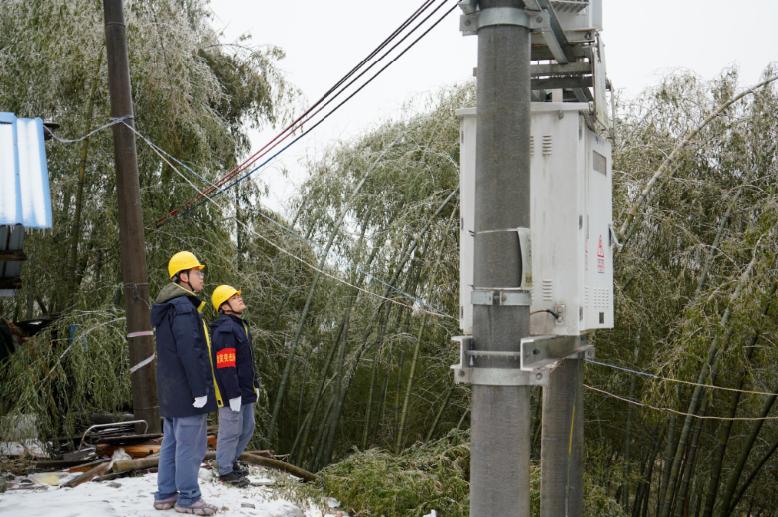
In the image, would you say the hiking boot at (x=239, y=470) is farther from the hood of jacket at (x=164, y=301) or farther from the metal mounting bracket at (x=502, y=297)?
the metal mounting bracket at (x=502, y=297)

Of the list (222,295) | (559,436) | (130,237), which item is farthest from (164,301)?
(559,436)

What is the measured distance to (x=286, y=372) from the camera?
9.00 metres

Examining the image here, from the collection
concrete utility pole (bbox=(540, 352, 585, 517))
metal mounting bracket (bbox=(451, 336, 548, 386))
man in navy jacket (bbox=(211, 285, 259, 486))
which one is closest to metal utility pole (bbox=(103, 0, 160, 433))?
man in navy jacket (bbox=(211, 285, 259, 486))

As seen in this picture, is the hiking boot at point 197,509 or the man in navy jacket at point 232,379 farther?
the man in navy jacket at point 232,379

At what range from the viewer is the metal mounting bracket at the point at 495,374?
291cm

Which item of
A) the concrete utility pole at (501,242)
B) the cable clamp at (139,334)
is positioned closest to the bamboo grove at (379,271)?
the cable clamp at (139,334)

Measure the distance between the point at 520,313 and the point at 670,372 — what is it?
406cm

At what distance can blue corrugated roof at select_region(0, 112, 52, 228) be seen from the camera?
5.92 meters

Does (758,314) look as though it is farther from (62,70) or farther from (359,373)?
(62,70)

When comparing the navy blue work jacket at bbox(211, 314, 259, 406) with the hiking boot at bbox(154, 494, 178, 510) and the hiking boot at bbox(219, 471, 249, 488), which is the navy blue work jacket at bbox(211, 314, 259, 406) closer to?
the hiking boot at bbox(219, 471, 249, 488)

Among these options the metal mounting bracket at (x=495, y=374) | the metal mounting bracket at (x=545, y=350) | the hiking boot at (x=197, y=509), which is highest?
the metal mounting bracket at (x=545, y=350)

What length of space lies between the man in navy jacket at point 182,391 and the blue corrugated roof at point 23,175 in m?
1.45

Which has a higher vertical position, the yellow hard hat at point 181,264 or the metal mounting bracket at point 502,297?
the yellow hard hat at point 181,264

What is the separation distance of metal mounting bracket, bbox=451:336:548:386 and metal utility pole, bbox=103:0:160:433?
15.4 feet
